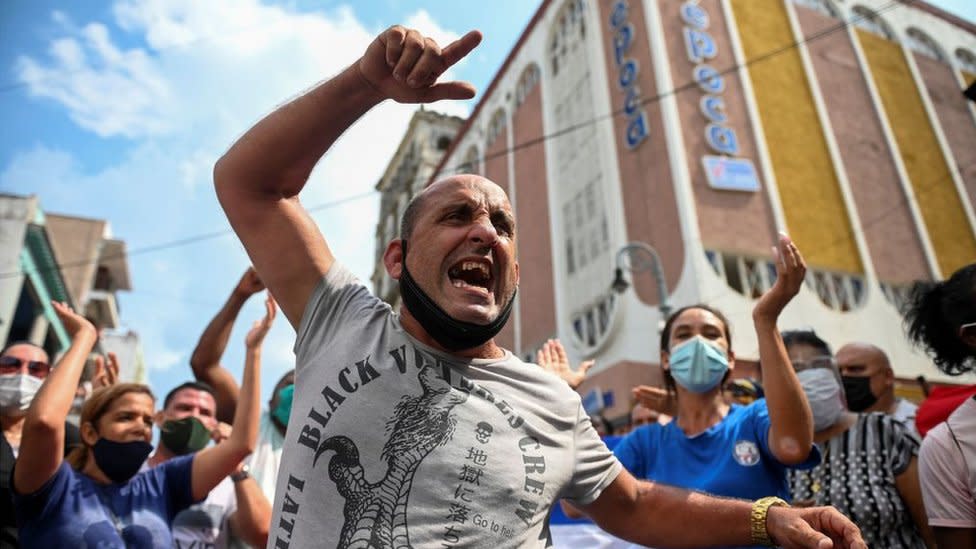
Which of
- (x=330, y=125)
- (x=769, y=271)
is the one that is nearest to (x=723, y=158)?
(x=769, y=271)

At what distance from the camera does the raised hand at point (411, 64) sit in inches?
52.6

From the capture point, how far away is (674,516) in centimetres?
173

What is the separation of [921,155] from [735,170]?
8.64 metres

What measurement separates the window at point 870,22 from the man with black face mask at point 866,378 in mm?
22778

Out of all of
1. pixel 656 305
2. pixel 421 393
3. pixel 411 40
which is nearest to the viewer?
pixel 411 40

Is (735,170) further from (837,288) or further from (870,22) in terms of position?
(870,22)

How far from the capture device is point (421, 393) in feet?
4.74

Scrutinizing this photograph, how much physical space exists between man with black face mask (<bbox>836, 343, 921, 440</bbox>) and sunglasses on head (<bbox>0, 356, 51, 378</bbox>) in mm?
4147

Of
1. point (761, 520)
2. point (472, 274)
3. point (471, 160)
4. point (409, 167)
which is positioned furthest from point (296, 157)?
point (409, 167)

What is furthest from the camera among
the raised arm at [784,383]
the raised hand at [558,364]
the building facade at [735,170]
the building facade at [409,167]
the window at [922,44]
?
the building facade at [409,167]

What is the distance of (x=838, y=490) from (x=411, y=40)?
258 centimetres

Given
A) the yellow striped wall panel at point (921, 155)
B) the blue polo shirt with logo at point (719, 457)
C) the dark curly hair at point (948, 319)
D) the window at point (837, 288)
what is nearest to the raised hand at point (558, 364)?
the blue polo shirt with logo at point (719, 457)

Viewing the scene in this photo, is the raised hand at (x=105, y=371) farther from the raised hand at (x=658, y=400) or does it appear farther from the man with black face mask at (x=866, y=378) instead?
the man with black face mask at (x=866, y=378)

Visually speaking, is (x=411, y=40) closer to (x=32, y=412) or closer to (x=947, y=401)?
(x=32, y=412)
